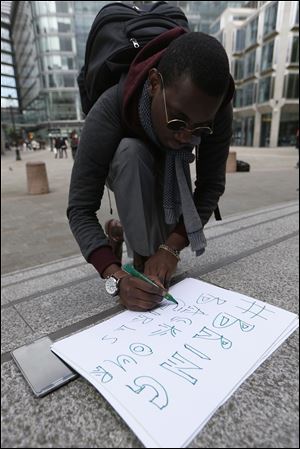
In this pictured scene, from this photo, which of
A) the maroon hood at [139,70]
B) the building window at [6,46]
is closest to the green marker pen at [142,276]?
the maroon hood at [139,70]

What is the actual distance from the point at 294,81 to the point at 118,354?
89.2 feet

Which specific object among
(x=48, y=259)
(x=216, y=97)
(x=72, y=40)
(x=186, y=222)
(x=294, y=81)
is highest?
(x=72, y=40)

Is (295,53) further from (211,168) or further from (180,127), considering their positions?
(180,127)

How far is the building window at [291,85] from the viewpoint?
75.0ft

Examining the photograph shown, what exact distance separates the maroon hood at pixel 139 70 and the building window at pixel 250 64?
2010cm

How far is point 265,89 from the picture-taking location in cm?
2591

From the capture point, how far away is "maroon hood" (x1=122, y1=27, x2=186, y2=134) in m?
Answer: 1.38

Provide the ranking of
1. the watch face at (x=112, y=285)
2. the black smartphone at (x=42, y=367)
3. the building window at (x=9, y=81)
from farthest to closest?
the building window at (x=9, y=81) → the watch face at (x=112, y=285) → the black smartphone at (x=42, y=367)

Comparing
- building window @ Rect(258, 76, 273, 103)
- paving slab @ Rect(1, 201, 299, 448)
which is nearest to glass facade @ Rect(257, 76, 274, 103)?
building window @ Rect(258, 76, 273, 103)

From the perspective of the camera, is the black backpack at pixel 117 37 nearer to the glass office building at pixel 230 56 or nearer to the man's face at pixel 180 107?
the man's face at pixel 180 107

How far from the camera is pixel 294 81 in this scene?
2370cm

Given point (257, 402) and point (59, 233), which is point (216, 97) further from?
point (59, 233)

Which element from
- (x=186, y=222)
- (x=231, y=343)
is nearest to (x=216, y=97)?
(x=186, y=222)

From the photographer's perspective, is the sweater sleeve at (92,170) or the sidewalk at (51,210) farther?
the sidewalk at (51,210)
